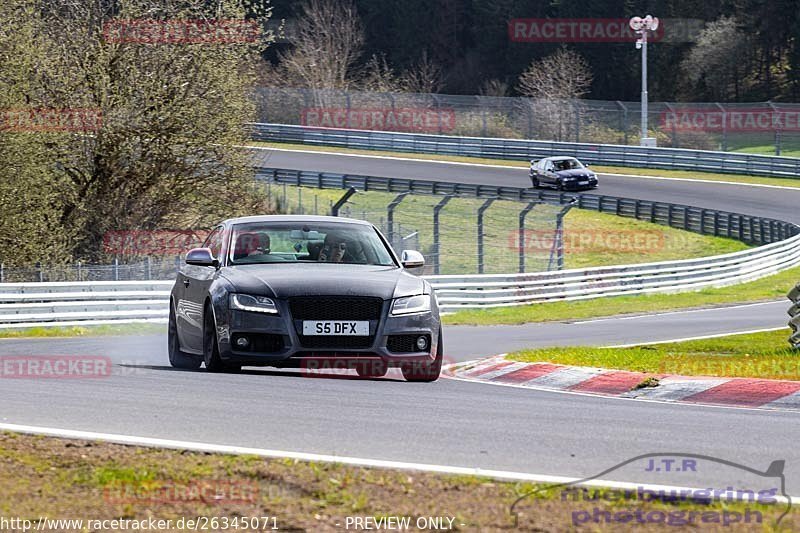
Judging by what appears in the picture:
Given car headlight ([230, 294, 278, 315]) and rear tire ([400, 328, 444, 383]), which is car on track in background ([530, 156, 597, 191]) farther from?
car headlight ([230, 294, 278, 315])

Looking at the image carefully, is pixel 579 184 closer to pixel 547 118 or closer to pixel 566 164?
pixel 566 164

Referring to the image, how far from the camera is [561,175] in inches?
2074

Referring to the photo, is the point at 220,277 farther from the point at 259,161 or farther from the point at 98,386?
the point at 259,161

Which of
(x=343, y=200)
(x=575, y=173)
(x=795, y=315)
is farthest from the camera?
(x=575, y=173)

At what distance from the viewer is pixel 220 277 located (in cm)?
1127

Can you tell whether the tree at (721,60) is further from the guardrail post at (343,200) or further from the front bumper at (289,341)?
the front bumper at (289,341)

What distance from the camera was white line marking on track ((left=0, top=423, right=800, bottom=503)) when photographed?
20.3 ft

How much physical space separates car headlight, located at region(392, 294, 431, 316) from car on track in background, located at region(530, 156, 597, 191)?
41.9m

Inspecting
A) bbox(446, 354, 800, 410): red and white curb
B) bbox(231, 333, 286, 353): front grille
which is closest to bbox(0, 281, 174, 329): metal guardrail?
bbox(446, 354, 800, 410): red and white curb

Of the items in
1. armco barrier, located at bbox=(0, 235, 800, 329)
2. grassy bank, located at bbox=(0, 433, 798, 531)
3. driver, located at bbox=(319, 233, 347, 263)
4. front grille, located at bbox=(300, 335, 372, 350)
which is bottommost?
armco barrier, located at bbox=(0, 235, 800, 329)

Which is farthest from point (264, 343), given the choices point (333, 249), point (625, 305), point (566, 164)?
point (566, 164)

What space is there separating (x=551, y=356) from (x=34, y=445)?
8837 millimetres

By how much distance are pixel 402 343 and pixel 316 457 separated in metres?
4.21

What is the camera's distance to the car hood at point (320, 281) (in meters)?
10.8
